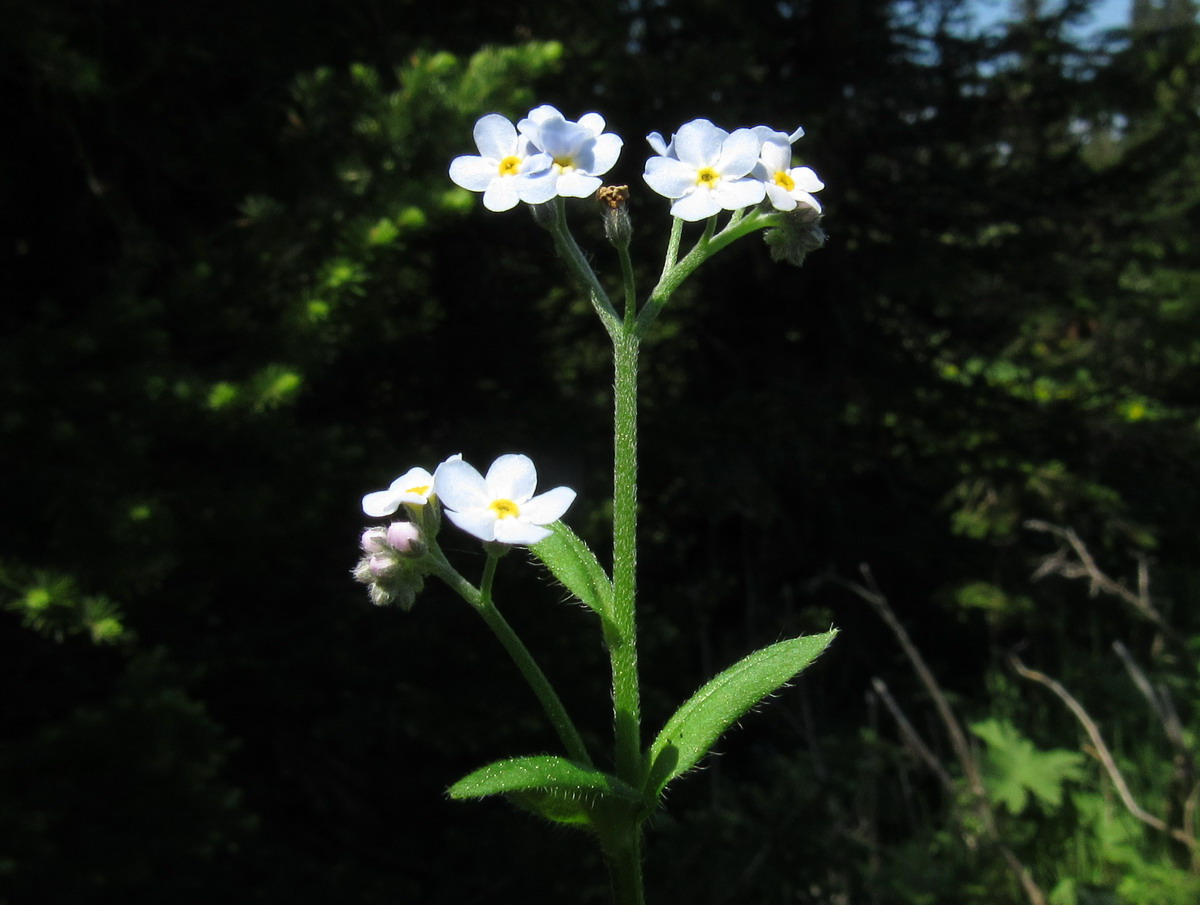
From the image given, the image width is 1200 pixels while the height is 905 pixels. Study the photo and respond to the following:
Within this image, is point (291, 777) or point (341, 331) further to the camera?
point (291, 777)

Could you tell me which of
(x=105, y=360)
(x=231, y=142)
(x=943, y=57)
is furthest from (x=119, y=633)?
(x=943, y=57)

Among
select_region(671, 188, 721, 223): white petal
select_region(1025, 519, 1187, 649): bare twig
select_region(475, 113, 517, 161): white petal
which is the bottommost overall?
select_region(671, 188, 721, 223): white petal

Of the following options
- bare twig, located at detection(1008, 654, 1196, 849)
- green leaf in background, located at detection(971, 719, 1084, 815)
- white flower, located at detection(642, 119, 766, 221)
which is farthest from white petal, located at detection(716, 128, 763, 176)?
green leaf in background, located at detection(971, 719, 1084, 815)

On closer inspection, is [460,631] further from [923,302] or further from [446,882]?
[923,302]

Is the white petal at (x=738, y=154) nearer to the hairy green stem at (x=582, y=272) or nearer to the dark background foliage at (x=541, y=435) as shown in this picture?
the hairy green stem at (x=582, y=272)

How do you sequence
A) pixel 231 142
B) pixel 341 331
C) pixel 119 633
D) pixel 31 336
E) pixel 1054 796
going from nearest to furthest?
pixel 119 633 < pixel 31 336 < pixel 341 331 < pixel 231 142 < pixel 1054 796

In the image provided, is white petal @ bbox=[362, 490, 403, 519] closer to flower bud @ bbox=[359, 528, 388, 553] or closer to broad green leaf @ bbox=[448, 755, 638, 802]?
flower bud @ bbox=[359, 528, 388, 553]

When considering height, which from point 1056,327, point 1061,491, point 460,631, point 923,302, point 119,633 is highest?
point 1056,327
